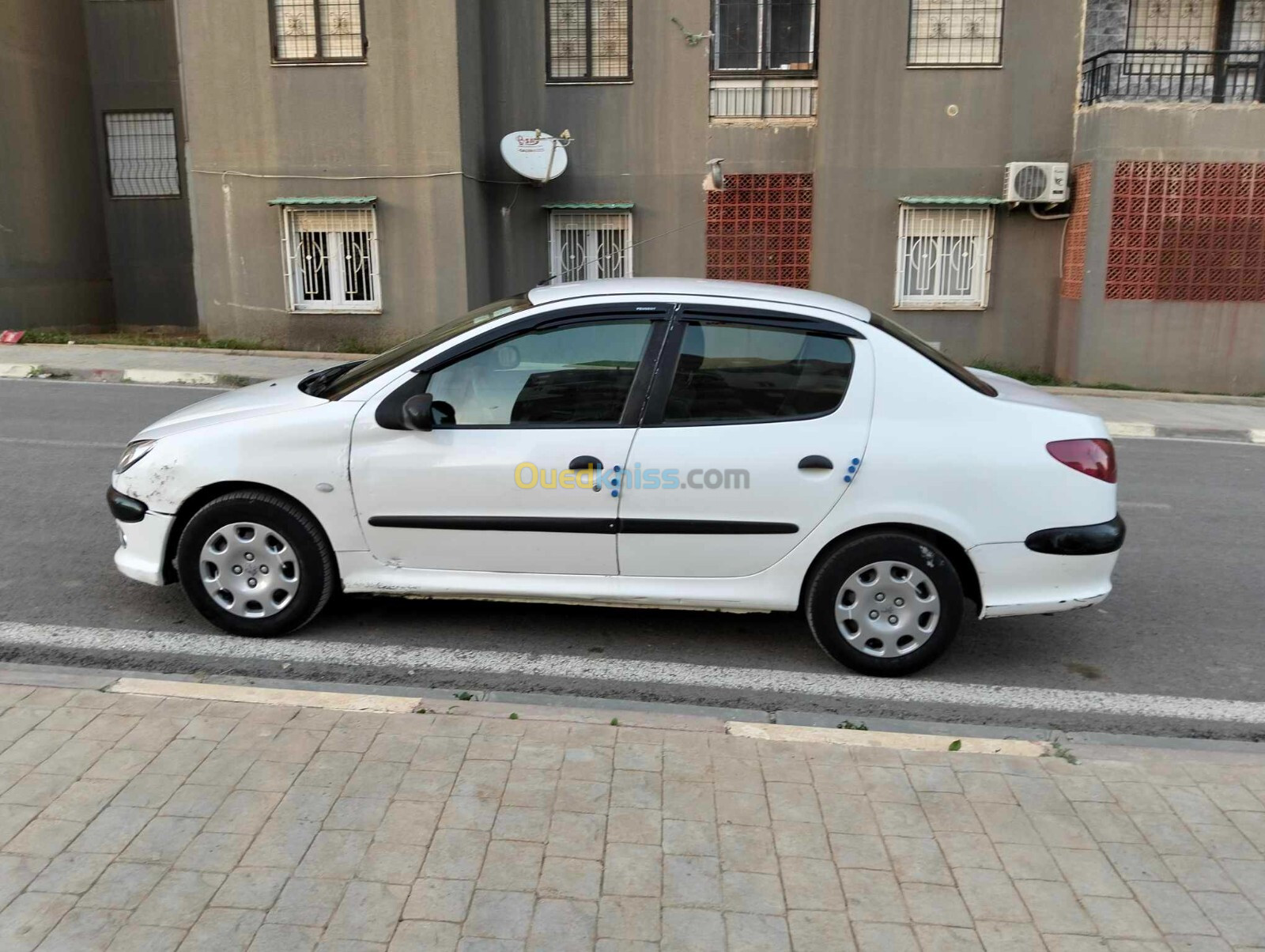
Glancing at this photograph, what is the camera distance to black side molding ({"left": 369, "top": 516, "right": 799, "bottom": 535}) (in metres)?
4.75

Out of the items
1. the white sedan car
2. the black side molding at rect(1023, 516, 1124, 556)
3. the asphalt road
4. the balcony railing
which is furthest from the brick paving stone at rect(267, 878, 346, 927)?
the balcony railing

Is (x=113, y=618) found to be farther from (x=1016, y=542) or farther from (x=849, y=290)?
(x=849, y=290)

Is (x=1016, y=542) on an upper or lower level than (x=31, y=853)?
upper

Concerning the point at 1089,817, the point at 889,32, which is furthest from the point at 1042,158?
the point at 1089,817

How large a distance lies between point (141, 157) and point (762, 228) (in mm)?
10499

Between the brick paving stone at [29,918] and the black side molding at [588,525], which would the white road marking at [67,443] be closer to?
the black side molding at [588,525]

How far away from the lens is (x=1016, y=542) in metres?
4.70

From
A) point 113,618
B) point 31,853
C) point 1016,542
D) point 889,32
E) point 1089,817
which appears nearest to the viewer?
point 31,853

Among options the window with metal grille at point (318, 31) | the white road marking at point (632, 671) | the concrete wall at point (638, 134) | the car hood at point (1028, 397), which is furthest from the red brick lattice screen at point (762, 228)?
the white road marking at point (632, 671)

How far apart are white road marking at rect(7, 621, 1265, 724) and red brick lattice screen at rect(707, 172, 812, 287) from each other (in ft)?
36.2

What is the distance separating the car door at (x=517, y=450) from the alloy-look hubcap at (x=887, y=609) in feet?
3.38

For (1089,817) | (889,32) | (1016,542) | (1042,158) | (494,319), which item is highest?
(889,32)

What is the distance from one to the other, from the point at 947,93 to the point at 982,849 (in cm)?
1323

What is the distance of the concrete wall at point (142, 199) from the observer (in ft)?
59.2
